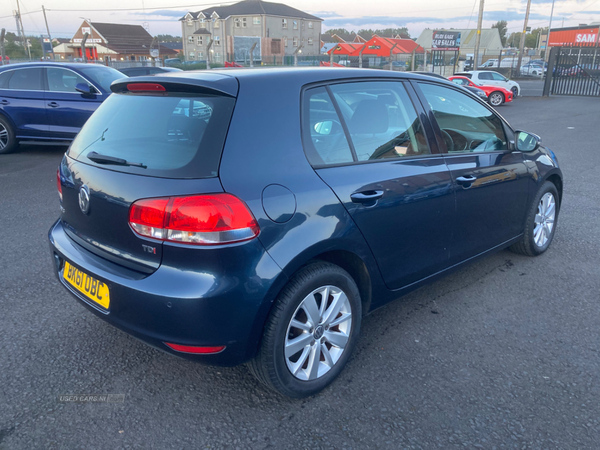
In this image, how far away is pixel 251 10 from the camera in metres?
74.2

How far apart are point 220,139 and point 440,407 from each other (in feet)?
5.68

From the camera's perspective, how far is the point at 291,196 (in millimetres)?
2287

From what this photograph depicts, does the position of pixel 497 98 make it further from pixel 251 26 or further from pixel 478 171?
pixel 251 26

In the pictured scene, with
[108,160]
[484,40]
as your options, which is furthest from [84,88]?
[484,40]

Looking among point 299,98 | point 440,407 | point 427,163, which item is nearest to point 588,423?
point 440,407

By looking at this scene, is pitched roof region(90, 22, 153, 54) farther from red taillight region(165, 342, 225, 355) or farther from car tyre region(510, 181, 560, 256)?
red taillight region(165, 342, 225, 355)

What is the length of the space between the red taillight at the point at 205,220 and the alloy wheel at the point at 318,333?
1.73ft

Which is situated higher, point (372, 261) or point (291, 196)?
point (291, 196)

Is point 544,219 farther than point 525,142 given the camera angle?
Yes

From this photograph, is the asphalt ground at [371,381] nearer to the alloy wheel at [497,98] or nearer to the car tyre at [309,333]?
the car tyre at [309,333]

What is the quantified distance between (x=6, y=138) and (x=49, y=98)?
124cm

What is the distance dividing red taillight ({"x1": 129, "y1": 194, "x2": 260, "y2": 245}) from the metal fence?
2719 centimetres

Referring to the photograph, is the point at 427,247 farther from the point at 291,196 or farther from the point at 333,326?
the point at 291,196

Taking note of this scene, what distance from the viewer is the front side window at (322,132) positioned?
8.13ft
